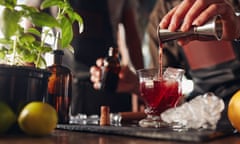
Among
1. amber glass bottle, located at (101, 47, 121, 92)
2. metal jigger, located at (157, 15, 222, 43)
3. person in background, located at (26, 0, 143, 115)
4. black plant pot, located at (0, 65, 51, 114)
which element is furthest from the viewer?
person in background, located at (26, 0, 143, 115)

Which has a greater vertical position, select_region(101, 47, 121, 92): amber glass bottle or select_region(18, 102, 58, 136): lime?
select_region(101, 47, 121, 92): amber glass bottle

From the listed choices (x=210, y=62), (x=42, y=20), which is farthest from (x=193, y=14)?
(x=210, y=62)

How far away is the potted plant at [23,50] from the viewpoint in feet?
2.31

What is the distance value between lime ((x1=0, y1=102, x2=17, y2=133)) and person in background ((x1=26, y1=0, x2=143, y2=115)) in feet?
3.10

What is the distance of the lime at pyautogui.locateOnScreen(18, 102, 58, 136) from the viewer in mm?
683

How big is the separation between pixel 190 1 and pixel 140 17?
2471 millimetres

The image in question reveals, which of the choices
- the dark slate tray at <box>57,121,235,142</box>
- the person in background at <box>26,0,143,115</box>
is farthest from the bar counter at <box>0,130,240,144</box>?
the person in background at <box>26,0,143,115</box>

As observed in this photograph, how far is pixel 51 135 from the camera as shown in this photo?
74cm

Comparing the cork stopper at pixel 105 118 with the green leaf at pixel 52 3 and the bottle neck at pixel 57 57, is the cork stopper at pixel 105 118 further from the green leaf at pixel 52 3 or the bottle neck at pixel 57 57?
the green leaf at pixel 52 3

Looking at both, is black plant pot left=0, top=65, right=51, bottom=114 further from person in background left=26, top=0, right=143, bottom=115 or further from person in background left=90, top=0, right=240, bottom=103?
person in background left=26, top=0, right=143, bottom=115

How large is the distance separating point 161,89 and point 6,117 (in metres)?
0.41

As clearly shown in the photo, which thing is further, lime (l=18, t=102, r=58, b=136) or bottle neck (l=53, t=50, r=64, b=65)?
bottle neck (l=53, t=50, r=64, b=65)

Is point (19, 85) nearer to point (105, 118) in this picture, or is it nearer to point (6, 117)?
point (6, 117)

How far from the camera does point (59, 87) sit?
0.94 metres
